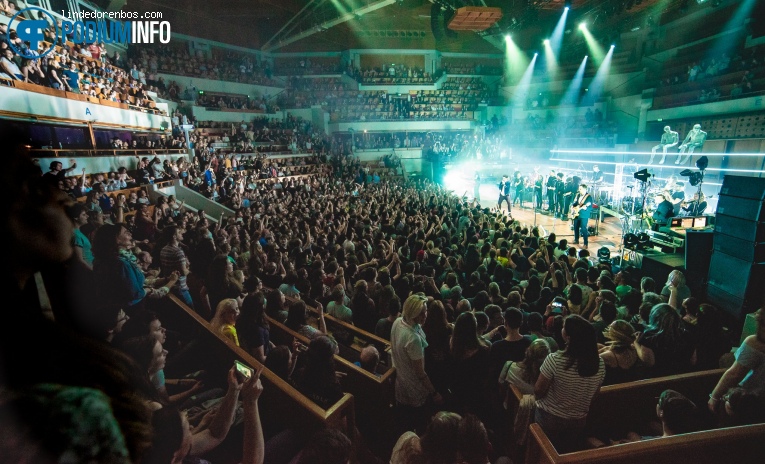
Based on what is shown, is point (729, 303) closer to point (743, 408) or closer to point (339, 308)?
point (743, 408)

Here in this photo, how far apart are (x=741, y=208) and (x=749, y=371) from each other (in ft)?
9.68

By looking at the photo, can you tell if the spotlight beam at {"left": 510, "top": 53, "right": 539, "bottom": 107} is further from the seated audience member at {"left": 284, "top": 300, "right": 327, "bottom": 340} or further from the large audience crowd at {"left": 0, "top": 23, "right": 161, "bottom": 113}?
the seated audience member at {"left": 284, "top": 300, "right": 327, "bottom": 340}

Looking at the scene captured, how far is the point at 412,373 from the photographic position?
2.68 meters

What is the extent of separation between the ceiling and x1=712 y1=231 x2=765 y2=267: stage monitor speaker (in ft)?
39.0

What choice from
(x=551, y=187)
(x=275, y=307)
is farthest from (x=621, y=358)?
(x=551, y=187)

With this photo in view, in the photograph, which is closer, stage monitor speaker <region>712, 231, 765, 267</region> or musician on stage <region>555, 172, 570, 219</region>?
stage monitor speaker <region>712, 231, 765, 267</region>

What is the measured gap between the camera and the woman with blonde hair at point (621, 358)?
273cm

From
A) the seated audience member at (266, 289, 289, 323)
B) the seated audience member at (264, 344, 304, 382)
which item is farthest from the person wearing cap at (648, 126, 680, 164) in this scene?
the seated audience member at (264, 344, 304, 382)

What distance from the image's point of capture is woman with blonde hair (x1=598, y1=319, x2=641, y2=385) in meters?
2.73

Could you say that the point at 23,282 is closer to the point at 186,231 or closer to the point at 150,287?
the point at 150,287

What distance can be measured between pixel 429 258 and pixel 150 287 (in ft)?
11.7

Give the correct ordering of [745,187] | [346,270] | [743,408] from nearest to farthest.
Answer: [743,408] → [745,187] → [346,270]

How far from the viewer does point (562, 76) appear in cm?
2231

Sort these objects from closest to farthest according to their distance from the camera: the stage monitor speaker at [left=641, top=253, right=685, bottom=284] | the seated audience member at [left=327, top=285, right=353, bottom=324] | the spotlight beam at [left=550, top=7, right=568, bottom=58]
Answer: the seated audience member at [left=327, top=285, right=353, bottom=324] < the stage monitor speaker at [left=641, top=253, right=685, bottom=284] < the spotlight beam at [left=550, top=7, right=568, bottom=58]
